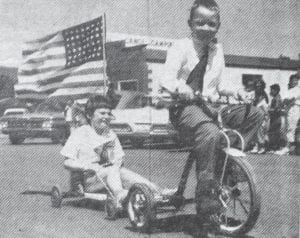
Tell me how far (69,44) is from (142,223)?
1224 centimetres

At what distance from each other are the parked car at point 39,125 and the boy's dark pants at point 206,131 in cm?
1382

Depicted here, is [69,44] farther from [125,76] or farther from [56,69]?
[125,76]

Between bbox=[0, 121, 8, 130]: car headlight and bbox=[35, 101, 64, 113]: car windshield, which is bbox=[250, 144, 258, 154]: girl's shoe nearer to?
bbox=[35, 101, 64, 113]: car windshield

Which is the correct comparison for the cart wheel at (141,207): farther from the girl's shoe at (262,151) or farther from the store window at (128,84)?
the store window at (128,84)

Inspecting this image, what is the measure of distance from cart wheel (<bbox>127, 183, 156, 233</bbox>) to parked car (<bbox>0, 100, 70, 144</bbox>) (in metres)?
13.2

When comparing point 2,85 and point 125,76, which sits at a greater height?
point 125,76

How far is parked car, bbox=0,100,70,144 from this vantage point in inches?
704

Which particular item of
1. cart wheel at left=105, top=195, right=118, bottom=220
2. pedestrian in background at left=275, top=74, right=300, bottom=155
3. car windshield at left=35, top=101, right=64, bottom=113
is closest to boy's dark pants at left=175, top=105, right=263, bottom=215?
cart wheel at left=105, top=195, right=118, bottom=220

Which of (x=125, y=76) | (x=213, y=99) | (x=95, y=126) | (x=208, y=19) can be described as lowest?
(x=125, y=76)

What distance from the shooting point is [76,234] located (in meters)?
4.51

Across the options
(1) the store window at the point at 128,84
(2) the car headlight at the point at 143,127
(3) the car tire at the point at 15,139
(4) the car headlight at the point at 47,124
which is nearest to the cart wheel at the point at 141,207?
(2) the car headlight at the point at 143,127

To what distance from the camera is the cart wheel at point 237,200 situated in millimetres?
4027

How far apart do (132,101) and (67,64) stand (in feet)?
7.25

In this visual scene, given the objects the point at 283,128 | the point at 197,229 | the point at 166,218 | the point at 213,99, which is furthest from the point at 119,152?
the point at 283,128
